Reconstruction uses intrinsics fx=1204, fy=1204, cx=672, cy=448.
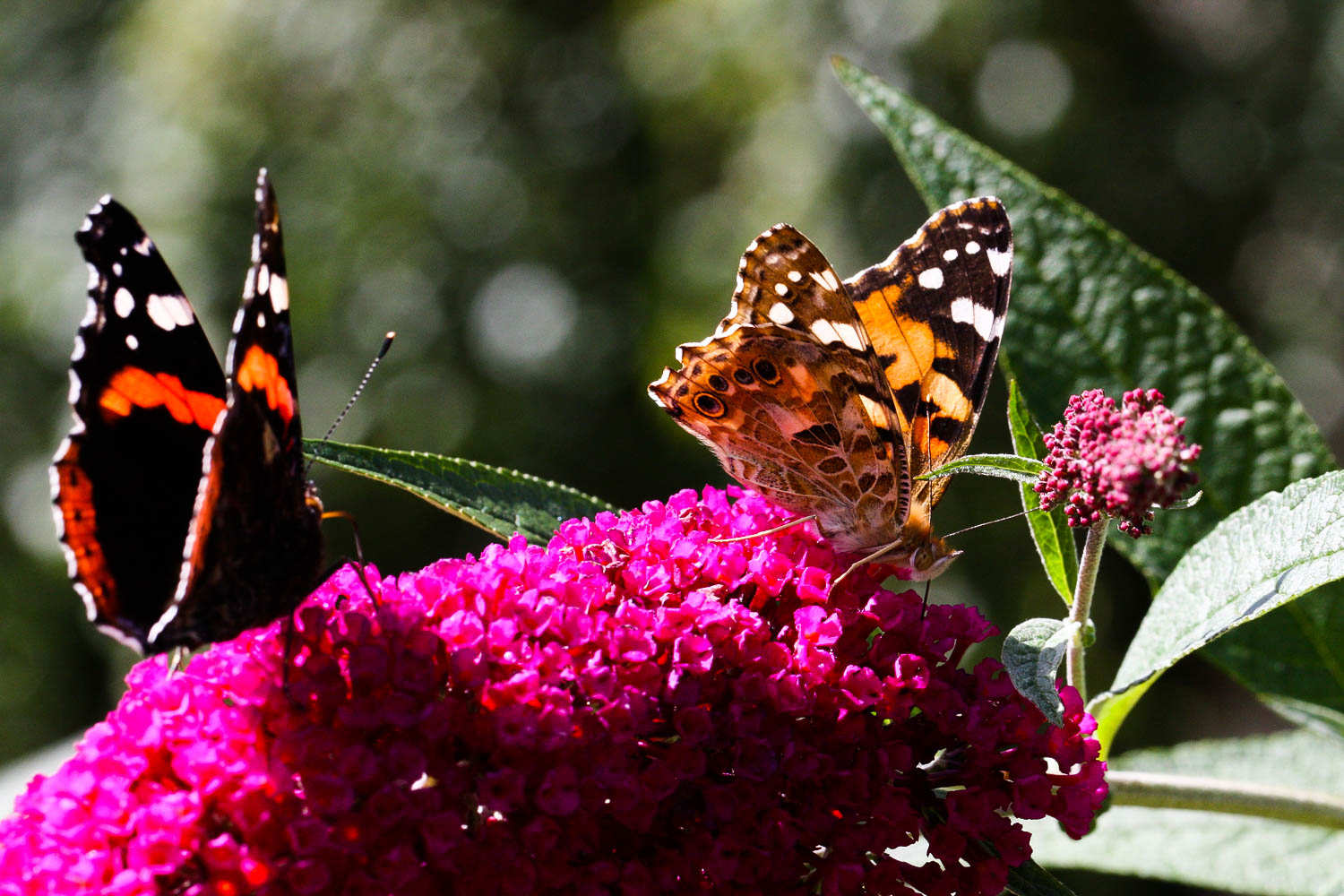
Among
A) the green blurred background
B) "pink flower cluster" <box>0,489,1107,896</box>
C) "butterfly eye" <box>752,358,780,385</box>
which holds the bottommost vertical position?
"pink flower cluster" <box>0,489,1107,896</box>

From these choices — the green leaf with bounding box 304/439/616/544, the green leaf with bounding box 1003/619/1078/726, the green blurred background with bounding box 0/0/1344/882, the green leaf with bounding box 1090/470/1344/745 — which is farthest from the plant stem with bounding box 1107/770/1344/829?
the green blurred background with bounding box 0/0/1344/882

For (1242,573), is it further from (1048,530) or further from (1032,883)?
(1032,883)

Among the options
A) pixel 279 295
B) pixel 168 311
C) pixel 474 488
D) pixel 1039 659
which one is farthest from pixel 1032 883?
pixel 168 311

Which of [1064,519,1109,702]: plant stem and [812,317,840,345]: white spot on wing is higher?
[812,317,840,345]: white spot on wing

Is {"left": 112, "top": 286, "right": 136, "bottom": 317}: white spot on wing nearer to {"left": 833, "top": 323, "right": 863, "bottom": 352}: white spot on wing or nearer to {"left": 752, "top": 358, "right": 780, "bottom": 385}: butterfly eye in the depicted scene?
{"left": 752, "top": 358, "right": 780, "bottom": 385}: butterfly eye

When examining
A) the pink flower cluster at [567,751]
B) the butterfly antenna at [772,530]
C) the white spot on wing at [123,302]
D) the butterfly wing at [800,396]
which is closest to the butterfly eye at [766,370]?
the butterfly wing at [800,396]

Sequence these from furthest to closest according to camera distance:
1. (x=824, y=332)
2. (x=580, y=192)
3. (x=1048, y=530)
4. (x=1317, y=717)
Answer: (x=580, y=192) → (x=1317, y=717) → (x=824, y=332) → (x=1048, y=530)

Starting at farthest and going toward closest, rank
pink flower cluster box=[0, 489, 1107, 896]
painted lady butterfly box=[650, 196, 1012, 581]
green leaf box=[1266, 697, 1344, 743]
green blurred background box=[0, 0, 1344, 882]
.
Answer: green blurred background box=[0, 0, 1344, 882], green leaf box=[1266, 697, 1344, 743], painted lady butterfly box=[650, 196, 1012, 581], pink flower cluster box=[0, 489, 1107, 896]
